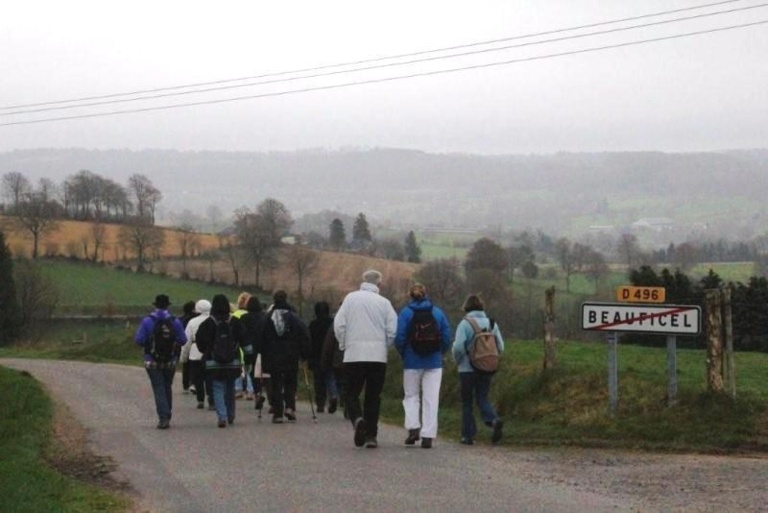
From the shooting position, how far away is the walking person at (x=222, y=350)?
59.7ft

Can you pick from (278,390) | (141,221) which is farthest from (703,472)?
(141,221)

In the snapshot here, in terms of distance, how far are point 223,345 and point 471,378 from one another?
419 cm

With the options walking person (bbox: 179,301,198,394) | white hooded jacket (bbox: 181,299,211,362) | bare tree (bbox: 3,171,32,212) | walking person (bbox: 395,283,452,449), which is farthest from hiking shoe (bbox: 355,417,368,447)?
bare tree (bbox: 3,171,32,212)

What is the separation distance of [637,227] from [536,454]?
6431 inches

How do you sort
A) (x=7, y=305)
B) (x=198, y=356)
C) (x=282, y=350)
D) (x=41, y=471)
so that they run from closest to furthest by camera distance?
(x=41, y=471) → (x=282, y=350) → (x=198, y=356) → (x=7, y=305)

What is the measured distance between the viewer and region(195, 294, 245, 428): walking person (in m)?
18.2

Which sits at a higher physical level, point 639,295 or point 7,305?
point 639,295

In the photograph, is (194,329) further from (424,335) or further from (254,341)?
(424,335)

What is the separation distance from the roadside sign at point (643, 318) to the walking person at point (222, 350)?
16.7 feet

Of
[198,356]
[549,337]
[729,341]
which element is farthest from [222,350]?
[729,341]

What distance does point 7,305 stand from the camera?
68.7 metres

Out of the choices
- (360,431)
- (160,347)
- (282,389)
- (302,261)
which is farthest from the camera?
(302,261)

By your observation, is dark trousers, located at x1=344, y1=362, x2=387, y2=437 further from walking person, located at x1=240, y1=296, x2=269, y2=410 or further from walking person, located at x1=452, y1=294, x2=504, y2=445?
walking person, located at x1=240, y1=296, x2=269, y2=410

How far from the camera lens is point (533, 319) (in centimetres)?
3788
